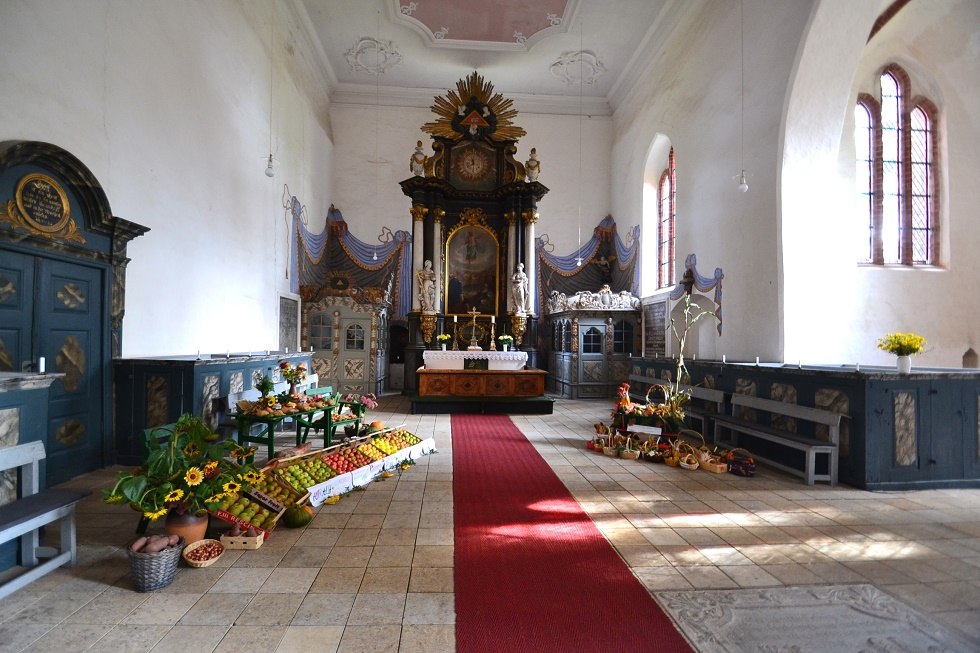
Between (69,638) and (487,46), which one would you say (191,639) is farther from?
(487,46)

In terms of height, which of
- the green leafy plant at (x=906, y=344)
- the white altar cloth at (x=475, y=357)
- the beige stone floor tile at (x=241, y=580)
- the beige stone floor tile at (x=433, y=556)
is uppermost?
the green leafy plant at (x=906, y=344)

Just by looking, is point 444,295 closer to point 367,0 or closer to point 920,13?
point 367,0

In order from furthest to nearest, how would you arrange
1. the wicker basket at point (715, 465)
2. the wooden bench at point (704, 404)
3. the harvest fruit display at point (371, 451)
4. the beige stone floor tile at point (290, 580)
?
the wooden bench at point (704, 404)
the wicker basket at point (715, 465)
the harvest fruit display at point (371, 451)
the beige stone floor tile at point (290, 580)

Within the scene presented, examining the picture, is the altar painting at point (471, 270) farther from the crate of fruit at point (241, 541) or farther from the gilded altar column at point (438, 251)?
the crate of fruit at point (241, 541)

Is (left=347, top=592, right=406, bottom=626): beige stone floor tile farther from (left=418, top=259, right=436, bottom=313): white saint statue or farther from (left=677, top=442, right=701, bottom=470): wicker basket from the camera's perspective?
(left=418, top=259, right=436, bottom=313): white saint statue

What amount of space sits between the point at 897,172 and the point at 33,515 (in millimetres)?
13094

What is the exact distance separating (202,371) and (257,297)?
13.6 ft

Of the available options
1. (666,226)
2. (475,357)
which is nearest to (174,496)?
(475,357)

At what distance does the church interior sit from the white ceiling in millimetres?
94

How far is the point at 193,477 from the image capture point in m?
3.31

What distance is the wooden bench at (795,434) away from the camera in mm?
5184

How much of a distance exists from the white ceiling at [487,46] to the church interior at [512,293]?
0.31ft

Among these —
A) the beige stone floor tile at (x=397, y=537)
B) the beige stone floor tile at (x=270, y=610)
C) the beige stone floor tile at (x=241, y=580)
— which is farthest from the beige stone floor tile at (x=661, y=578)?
the beige stone floor tile at (x=241, y=580)

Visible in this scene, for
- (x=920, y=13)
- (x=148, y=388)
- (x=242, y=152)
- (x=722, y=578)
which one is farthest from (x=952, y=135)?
(x=148, y=388)
